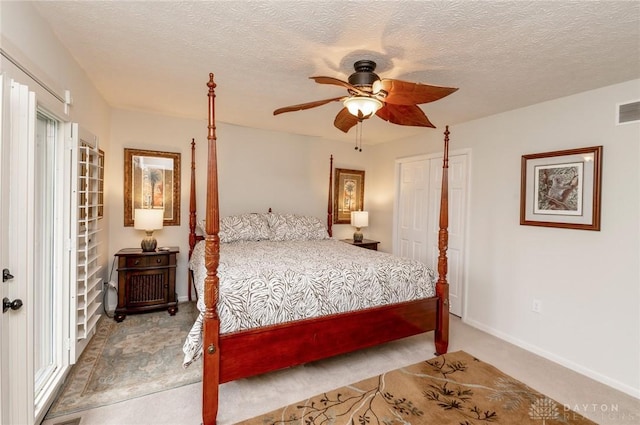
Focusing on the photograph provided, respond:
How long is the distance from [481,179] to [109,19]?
12.3ft

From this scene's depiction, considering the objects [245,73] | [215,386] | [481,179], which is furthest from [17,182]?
[481,179]

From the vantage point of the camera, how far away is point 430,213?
4297mm

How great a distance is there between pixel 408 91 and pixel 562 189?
198 centimetres

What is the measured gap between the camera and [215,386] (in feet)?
6.17

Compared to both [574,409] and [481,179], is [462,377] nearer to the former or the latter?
[574,409]

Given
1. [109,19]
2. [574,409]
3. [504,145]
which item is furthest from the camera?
[504,145]

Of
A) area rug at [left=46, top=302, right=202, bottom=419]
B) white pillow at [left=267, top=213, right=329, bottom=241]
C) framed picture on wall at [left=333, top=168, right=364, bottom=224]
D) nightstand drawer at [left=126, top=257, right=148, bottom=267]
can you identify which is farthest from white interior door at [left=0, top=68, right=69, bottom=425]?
framed picture on wall at [left=333, top=168, right=364, bottom=224]

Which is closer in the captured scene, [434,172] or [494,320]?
[494,320]

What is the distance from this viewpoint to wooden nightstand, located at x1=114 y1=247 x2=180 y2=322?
11.1 ft

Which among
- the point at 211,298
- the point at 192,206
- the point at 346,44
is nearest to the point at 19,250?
the point at 211,298

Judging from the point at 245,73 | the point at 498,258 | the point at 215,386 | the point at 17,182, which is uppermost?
the point at 245,73

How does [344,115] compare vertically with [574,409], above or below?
above

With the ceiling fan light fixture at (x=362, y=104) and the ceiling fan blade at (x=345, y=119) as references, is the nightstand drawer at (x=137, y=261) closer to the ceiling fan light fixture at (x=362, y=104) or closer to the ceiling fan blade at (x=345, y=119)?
the ceiling fan blade at (x=345, y=119)

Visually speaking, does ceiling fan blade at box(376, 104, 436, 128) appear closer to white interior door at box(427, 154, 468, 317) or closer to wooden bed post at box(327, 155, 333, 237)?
white interior door at box(427, 154, 468, 317)
